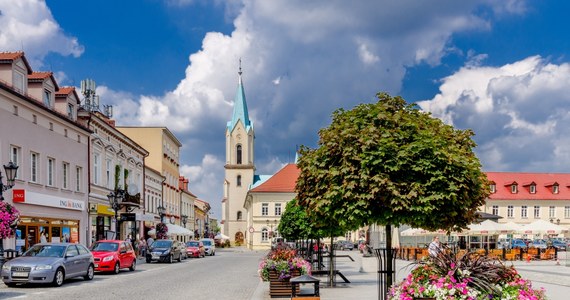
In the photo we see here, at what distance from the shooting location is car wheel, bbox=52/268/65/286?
21.0 meters

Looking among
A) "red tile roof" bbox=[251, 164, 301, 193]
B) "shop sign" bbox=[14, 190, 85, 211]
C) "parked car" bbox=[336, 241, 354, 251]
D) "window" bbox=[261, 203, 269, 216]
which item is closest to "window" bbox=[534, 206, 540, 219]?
"parked car" bbox=[336, 241, 354, 251]

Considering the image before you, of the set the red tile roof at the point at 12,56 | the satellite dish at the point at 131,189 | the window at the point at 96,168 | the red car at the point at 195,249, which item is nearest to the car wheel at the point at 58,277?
the red tile roof at the point at 12,56

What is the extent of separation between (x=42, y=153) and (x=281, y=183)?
2477 inches

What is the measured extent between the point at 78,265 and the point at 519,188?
256 feet

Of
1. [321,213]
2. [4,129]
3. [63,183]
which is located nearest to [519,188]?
[63,183]

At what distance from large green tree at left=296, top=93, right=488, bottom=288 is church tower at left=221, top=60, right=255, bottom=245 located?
323ft

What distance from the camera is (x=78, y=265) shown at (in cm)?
2284

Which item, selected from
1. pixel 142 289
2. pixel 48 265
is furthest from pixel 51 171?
pixel 142 289

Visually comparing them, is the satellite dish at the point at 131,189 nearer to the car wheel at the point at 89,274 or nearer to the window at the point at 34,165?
the window at the point at 34,165

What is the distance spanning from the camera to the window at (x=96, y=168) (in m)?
42.9

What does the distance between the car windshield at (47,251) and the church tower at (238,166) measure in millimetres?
87893

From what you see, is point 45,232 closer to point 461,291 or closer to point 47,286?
point 47,286

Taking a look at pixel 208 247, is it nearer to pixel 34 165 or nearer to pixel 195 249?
pixel 195 249

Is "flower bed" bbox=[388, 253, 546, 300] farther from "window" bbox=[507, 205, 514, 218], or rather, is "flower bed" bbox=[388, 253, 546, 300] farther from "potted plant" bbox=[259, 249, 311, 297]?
"window" bbox=[507, 205, 514, 218]
